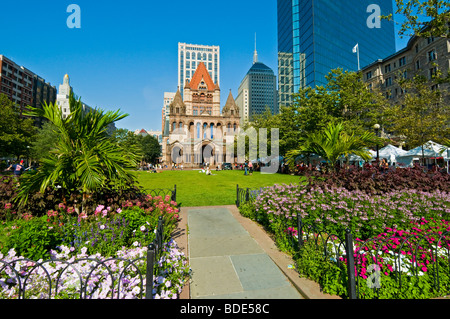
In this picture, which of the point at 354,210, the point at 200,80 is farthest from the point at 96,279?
the point at 200,80

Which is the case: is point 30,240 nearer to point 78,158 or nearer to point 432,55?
point 78,158

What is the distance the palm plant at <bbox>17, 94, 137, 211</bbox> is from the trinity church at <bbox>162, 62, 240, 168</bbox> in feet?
192

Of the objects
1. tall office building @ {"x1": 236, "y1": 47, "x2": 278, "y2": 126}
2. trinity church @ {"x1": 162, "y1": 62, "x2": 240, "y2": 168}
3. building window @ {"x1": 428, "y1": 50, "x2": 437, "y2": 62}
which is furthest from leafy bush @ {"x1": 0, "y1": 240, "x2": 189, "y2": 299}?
tall office building @ {"x1": 236, "y1": 47, "x2": 278, "y2": 126}

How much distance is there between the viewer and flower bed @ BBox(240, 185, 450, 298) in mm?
3326

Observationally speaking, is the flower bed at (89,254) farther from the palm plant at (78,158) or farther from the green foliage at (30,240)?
the palm plant at (78,158)

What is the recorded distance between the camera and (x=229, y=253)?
4.92 m

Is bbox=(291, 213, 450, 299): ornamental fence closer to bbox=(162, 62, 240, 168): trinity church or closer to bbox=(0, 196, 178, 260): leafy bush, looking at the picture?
bbox=(0, 196, 178, 260): leafy bush

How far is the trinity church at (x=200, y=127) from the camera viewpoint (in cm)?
6981

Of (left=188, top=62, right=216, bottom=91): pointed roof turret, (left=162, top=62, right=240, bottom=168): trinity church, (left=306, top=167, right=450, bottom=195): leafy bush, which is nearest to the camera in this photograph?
(left=306, top=167, right=450, bottom=195): leafy bush

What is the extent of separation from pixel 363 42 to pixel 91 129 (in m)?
100

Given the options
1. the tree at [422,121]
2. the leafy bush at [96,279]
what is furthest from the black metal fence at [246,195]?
the tree at [422,121]

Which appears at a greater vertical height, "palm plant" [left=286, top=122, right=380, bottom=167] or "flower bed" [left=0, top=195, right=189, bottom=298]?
"palm plant" [left=286, top=122, right=380, bottom=167]

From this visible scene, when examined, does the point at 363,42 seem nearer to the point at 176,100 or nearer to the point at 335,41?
the point at 335,41

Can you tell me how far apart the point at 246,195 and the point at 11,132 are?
40276 mm
